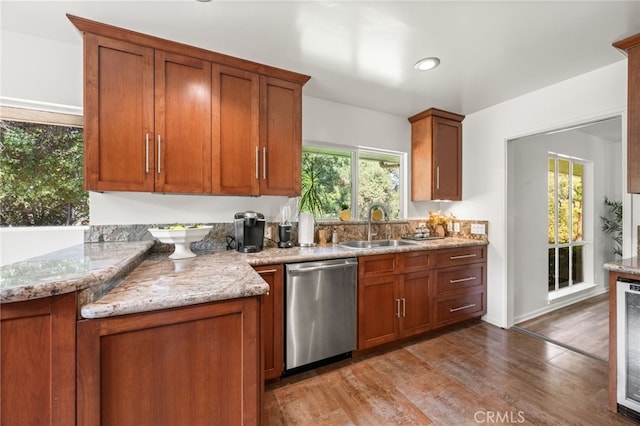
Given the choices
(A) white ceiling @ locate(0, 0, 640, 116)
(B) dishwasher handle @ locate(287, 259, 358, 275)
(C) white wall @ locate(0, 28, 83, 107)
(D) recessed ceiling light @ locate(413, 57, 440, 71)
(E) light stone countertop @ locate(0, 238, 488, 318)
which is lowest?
(B) dishwasher handle @ locate(287, 259, 358, 275)

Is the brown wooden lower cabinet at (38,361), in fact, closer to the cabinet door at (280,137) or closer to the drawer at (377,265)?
the cabinet door at (280,137)

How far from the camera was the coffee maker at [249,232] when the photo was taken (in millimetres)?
2000

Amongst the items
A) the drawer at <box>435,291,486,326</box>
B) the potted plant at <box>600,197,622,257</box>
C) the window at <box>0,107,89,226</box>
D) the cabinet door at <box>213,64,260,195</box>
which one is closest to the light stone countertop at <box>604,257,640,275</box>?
the drawer at <box>435,291,486,326</box>

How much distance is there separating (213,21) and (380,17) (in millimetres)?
1030

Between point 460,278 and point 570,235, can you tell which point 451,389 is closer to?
point 460,278

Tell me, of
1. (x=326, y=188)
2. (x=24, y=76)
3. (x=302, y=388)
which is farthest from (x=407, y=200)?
(x=24, y=76)

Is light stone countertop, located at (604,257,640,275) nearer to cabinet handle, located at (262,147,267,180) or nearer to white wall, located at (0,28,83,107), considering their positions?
cabinet handle, located at (262,147,267,180)

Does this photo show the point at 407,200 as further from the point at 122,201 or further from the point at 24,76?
the point at 24,76

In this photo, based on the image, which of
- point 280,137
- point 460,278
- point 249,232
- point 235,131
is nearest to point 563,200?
point 460,278

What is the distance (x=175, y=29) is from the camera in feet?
5.47

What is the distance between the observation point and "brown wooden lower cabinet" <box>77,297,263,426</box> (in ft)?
2.76

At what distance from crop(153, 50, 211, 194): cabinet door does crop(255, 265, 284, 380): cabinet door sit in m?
0.78

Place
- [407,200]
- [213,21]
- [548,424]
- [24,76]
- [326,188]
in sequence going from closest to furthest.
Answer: [548,424], [213,21], [24,76], [326,188], [407,200]
